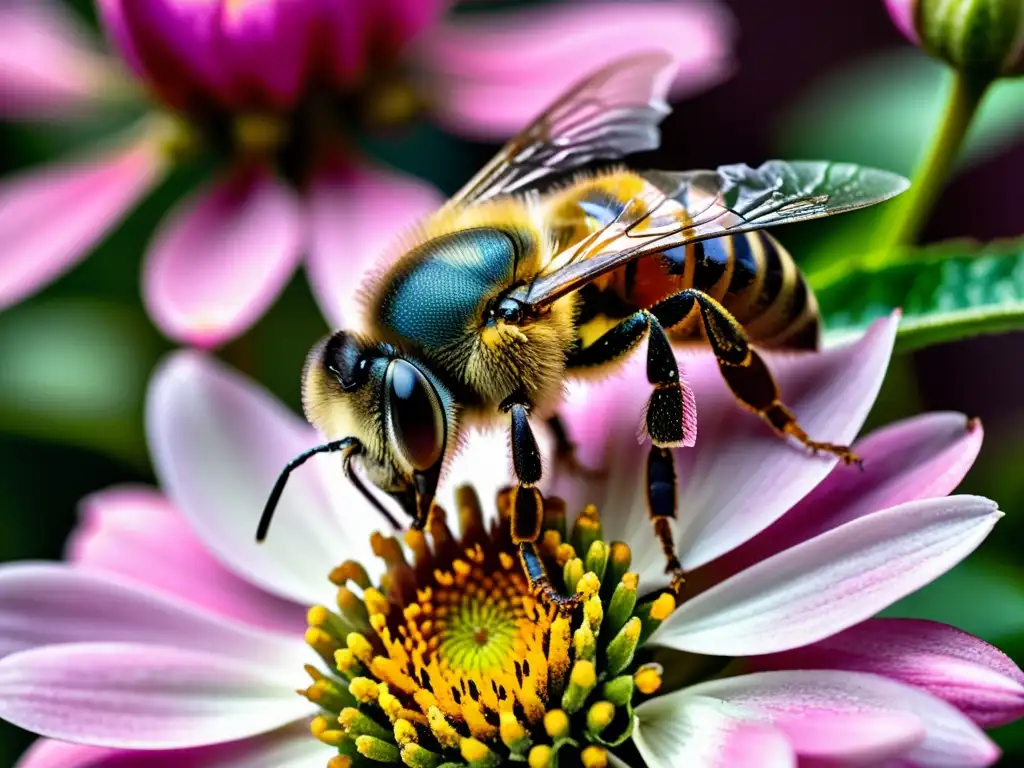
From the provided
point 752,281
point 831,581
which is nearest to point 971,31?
point 752,281

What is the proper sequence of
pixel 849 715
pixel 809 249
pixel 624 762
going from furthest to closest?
pixel 809 249 → pixel 624 762 → pixel 849 715

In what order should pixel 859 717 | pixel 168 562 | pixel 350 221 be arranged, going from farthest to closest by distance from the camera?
pixel 350 221 < pixel 168 562 < pixel 859 717

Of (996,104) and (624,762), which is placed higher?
(996,104)

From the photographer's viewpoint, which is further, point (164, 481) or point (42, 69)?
point (42, 69)

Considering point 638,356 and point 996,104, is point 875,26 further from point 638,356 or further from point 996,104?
point 638,356

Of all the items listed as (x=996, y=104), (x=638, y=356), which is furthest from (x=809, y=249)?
(x=638, y=356)

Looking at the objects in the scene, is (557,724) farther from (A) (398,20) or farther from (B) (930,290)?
(A) (398,20)
